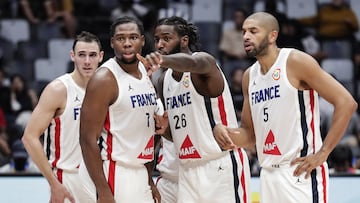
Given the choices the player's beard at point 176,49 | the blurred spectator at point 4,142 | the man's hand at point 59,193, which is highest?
the player's beard at point 176,49

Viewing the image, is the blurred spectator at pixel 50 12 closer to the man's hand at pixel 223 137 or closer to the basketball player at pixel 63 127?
the basketball player at pixel 63 127

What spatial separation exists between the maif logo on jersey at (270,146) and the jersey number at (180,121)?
0.68 m

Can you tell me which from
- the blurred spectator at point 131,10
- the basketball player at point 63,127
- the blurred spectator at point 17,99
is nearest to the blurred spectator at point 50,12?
the blurred spectator at point 131,10

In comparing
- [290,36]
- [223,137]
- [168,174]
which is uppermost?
[290,36]

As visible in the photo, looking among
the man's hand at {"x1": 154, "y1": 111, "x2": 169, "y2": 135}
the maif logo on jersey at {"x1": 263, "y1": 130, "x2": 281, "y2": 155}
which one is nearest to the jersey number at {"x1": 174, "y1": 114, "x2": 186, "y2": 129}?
the man's hand at {"x1": 154, "y1": 111, "x2": 169, "y2": 135}

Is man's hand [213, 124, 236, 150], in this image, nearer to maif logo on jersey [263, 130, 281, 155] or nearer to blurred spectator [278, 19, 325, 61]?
maif logo on jersey [263, 130, 281, 155]

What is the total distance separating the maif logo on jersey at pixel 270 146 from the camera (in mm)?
5629

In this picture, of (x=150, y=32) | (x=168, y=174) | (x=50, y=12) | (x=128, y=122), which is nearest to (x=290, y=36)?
(x=150, y=32)

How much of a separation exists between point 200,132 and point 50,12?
819 centimetres

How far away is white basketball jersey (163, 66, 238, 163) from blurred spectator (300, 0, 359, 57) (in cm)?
748

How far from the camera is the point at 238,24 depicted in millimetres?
12742

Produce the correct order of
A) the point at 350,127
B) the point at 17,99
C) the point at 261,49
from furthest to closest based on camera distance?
1. the point at 17,99
2. the point at 350,127
3. the point at 261,49

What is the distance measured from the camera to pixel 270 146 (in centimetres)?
567

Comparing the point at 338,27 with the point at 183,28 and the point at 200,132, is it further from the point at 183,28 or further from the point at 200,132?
the point at 200,132
